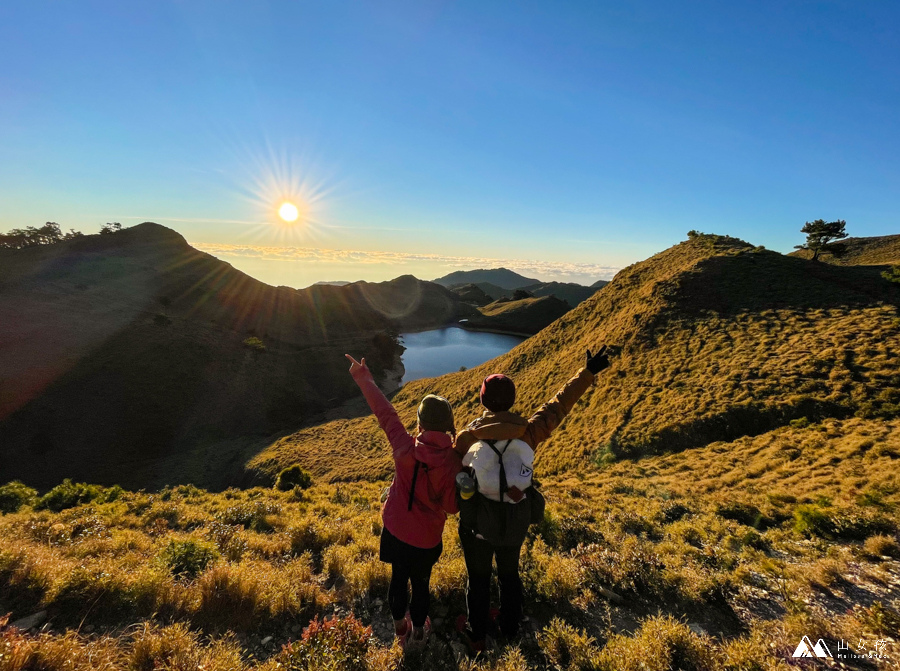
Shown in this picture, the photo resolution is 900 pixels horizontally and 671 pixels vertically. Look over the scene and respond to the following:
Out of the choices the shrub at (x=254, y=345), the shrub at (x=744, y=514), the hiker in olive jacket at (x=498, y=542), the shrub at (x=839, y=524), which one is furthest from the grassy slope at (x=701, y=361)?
the shrub at (x=254, y=345)

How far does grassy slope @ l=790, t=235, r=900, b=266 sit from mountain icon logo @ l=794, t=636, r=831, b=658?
57186mm

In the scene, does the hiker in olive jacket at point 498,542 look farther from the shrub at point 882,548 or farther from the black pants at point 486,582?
the shrub at point 882,548

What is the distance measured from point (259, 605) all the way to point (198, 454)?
37.6m

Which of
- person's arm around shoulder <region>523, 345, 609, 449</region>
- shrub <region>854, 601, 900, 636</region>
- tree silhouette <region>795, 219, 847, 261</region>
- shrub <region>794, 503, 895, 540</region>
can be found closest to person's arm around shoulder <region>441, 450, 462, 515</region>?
person's arm around shoulder <region>523, 345, 609, 449</region>

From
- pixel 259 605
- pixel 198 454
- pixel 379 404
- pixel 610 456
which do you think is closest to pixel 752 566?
pixel 379 404

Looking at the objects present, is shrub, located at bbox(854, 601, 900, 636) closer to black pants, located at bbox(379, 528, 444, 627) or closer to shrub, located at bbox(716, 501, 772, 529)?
shrub, located at bbox(716, 501, 772, 529)

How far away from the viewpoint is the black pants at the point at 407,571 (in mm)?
3244

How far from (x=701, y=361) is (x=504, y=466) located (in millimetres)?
19462

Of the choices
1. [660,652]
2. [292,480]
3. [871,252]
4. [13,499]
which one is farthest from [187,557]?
[871,252]

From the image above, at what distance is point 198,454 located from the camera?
1277 inches

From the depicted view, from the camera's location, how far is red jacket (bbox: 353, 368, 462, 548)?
306cm

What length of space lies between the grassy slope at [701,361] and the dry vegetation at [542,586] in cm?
498

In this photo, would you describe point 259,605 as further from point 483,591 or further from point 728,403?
point 728,403

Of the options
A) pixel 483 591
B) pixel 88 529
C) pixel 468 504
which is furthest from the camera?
pixel 88 529
